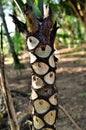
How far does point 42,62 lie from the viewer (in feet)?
9.92

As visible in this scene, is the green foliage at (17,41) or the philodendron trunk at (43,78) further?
the green foliage at (17,41)

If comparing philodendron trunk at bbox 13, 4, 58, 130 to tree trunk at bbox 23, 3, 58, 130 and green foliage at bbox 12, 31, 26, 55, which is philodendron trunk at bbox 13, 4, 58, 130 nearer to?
tree trunk at bbox 23, 3, 58, 130

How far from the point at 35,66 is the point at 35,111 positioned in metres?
0.39

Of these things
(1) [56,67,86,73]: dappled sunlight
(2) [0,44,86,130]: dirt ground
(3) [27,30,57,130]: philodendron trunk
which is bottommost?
(1) [56,67,86,73]: dappled sunlight

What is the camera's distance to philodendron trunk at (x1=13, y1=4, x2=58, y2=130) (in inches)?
119

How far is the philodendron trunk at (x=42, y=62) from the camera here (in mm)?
3025

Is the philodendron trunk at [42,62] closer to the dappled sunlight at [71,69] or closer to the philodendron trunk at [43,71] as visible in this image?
the philodendron trunk at [43,71]

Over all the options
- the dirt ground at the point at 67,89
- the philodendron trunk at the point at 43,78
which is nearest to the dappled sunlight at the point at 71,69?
the dirt ground at the point at 67,89

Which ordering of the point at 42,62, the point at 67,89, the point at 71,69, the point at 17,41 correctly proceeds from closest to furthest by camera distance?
the point at 42,62 < the point at 67,89 < the point at 17,41 < the point at 71,69

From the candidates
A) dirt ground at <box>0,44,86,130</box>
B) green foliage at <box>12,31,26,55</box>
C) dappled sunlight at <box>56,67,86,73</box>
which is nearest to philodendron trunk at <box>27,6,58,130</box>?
dirt ground at <box>0,44,86,130</box>

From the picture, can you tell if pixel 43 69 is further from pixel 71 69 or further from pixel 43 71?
pixel 71 69


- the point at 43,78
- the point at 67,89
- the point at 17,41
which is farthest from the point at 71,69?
the point at 43,78

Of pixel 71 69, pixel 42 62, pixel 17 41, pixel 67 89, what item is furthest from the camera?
pixel 71 69

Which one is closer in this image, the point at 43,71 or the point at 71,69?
the point at 43,71
